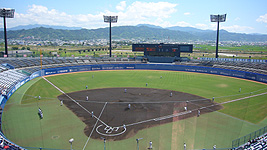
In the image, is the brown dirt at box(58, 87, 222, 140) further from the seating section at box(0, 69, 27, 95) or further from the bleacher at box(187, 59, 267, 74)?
the bleacher at box(187, 59, 267, 74)

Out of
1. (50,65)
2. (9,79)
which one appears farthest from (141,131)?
(50,65)

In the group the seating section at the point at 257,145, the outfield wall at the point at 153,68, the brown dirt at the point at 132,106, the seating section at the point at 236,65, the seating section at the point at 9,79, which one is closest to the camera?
the seating section at the point at 257,145

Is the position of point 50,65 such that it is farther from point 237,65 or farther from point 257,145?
point 257,145

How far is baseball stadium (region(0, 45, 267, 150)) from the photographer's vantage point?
18.9m

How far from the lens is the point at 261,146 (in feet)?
49.1

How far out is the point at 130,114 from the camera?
87.1 feet

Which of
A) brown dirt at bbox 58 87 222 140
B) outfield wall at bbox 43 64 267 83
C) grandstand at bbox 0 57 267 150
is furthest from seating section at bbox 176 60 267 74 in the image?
brown dirt at bbox 58 87 222 140

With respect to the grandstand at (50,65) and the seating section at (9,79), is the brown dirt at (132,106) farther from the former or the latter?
the grandstand at (50,65)

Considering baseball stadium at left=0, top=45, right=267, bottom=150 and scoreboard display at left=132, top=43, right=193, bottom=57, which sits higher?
scoreboard display at left=132, top=43, right=193, bottom=57

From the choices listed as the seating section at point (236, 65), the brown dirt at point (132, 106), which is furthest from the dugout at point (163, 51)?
the brown dirt at point (132, 106)

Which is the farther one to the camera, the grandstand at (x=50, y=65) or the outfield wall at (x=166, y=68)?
the outfield wall at (x=166, y=68)

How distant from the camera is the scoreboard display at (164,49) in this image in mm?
70500

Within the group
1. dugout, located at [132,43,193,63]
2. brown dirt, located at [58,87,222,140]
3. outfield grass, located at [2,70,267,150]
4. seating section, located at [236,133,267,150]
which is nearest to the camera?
seating section, located at [236,133,267,150]

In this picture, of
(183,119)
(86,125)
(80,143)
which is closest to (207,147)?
(183,119)
